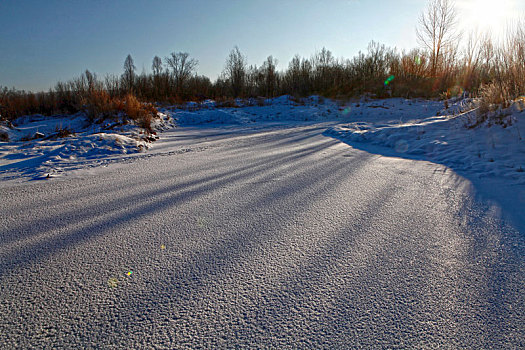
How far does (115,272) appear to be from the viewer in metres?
1.24

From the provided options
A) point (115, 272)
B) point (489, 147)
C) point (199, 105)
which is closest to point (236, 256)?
point (115, 272)

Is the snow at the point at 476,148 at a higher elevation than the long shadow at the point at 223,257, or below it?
higher

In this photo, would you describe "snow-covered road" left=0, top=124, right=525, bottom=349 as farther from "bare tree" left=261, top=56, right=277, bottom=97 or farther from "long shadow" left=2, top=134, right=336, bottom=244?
"bare tree" left=261, top=56, right=277, bottom=97

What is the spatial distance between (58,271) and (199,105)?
14443mm

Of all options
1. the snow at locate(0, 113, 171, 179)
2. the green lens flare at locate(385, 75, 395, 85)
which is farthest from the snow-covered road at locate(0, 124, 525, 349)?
the green lens flare at locate(385, 75, 395, 85)

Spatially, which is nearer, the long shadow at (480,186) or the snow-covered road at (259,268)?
the snow-covered road at (259,268)

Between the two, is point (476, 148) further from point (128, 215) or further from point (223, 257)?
point (128, 215)

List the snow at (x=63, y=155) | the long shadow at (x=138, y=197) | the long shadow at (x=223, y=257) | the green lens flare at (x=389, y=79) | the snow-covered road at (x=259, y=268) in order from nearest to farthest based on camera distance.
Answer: the snow-covered road at (x=259, y=268) < the long shadow at (x=223, y=257) < the long shadow at (x=138, y=197) < the snow at (x=63, y=155) < the green lens flare at (x=389, y=79)

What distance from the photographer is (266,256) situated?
4.53 ft

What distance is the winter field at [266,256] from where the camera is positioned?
0.92 meters

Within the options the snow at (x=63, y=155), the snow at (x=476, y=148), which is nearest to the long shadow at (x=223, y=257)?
the snow at (x=476, y=148)

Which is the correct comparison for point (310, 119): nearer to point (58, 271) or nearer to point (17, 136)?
point (17, 136)

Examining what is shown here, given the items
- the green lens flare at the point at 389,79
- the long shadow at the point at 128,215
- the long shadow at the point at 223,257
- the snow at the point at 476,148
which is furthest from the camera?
the green lens flare at the point at 389,79

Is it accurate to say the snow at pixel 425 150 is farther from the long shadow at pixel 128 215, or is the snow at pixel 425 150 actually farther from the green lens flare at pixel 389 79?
the green lens flare at pixel 389 79
